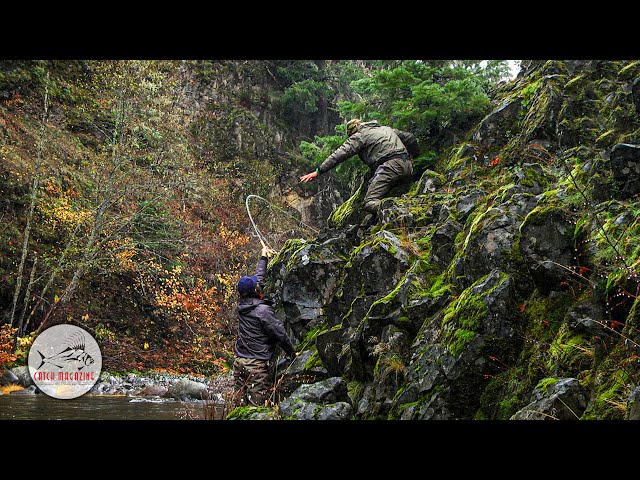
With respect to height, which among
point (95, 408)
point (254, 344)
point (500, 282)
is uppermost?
point (500, 282)

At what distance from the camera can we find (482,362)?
4.79 metres

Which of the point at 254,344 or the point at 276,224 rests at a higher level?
the point at 276,224

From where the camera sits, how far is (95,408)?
9.45 meters

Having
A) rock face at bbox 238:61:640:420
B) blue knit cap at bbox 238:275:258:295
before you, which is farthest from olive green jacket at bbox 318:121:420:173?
blue knit cap at bbox 238:275:258:295

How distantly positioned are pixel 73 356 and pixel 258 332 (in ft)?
29.7

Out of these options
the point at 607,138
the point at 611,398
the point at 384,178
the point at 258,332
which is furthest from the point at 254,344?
the point at 607,138

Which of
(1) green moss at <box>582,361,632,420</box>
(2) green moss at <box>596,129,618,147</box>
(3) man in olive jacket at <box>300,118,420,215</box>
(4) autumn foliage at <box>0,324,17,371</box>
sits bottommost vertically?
(4) autumn foliage at <box>0,324,17,371</box>

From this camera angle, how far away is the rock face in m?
4.27

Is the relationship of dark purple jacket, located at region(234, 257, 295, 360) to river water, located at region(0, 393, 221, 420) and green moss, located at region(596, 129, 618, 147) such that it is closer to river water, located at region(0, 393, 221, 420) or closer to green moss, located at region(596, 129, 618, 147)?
river water, located at region(0, 393, 221, 420)

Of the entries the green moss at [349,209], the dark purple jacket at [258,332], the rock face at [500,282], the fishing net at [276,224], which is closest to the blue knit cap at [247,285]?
the dark purple jacket at [258,332]

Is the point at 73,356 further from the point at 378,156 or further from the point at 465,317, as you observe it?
the point at 465,317
